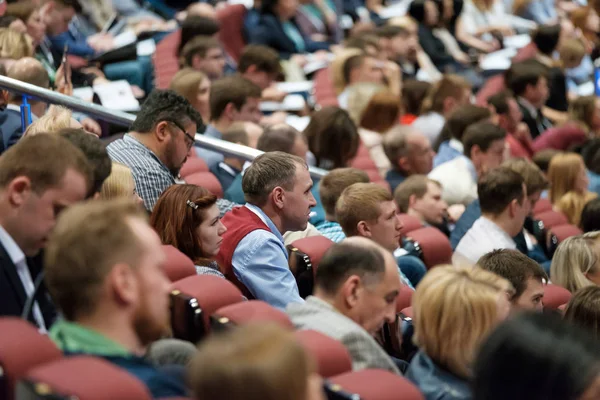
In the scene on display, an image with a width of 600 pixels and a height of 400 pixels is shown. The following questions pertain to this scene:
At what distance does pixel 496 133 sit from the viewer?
511 centimetres

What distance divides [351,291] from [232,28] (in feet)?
15.6

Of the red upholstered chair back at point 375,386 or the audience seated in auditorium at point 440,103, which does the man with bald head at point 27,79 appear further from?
the audience seated in auditorium at point 440,103

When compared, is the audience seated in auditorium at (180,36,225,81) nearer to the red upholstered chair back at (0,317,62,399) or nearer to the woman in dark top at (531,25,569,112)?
the woman in dark top at (531,25,569,112)

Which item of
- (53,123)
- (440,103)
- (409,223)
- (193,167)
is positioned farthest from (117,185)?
(440,103)

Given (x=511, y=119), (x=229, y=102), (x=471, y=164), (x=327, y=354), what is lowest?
(x=511, y=119)

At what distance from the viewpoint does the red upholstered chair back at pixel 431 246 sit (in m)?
3.90

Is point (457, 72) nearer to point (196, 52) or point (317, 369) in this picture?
point (196, 52)

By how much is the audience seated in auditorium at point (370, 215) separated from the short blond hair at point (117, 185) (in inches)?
32.1

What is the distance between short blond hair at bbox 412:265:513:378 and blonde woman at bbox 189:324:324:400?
0.74 meters

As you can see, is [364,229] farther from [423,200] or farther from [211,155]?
[211,155]

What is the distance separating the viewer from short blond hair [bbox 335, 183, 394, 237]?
343 centimetres

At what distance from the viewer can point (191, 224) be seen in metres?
3.01

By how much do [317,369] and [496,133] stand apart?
317 cm

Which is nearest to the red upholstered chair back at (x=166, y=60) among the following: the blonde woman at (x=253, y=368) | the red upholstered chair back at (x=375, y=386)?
the red upholstered chair back at (x=375, y=386)
